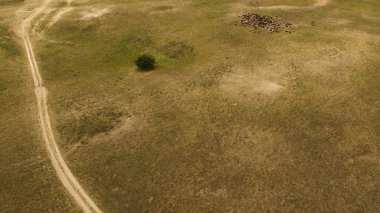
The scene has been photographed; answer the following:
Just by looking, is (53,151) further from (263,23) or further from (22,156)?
(263,23)

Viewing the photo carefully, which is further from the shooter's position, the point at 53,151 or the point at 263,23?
the point at 263,23

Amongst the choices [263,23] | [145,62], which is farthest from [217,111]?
[263,23]

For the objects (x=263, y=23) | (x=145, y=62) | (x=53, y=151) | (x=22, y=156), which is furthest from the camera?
(x=263, y=23)

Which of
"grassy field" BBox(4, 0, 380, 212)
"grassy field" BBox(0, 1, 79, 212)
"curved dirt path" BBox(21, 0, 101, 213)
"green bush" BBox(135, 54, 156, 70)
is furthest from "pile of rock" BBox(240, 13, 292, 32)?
"grassy field" BBox(0, 1, 79, 212)

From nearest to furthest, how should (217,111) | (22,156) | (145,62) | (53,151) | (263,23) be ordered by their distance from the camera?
(22,156) < (53,151) < (217,111) < (145,62) < (263,23)

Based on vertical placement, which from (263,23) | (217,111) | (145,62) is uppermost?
(263,23)

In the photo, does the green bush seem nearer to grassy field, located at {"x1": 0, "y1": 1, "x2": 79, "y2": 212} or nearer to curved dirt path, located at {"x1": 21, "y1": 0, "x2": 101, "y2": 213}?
curved dirt path, located at {"x1": 21, "y1": 0, "x2": 101, "y2": 213}
